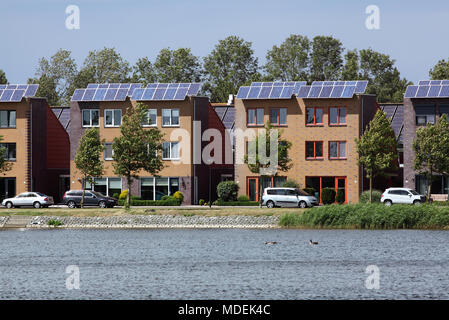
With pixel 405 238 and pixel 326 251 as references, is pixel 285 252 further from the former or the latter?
pixel 405 238

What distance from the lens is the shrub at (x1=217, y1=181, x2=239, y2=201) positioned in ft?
255

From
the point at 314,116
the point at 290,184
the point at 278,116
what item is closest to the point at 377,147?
the point at 290,184

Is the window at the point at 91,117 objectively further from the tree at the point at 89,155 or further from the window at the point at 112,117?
the tree at the point at 89,155

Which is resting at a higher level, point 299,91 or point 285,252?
point 299,91

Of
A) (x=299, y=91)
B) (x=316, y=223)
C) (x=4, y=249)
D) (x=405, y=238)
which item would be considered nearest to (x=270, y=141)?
(x=299, y=91)

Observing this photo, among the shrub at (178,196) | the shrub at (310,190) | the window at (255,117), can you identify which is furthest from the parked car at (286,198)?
the window at (255,117)

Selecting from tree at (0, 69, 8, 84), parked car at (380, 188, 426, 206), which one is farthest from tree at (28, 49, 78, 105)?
parked car at (380, 188, 426, 206)

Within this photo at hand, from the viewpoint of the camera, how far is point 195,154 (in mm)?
82312

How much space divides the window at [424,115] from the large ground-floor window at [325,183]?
769cm

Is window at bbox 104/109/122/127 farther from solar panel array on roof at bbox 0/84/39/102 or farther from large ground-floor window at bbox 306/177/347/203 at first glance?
large ground-floor window at bbox 306/177/347/203

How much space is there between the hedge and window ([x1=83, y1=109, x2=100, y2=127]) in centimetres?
2832

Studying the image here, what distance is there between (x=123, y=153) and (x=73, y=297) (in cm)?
3271

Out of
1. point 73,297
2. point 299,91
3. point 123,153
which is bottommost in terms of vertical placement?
point 73,297

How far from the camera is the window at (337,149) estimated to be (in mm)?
80000
